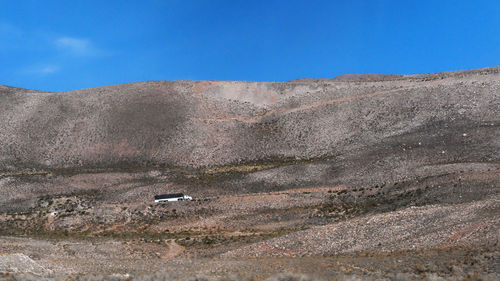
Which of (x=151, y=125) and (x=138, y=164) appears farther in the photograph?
(x=151, y=125)

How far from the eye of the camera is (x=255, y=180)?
63.8 metres

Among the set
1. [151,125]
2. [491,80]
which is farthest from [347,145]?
[151,125]

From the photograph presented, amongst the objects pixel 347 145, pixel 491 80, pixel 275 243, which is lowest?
pixel 275 243

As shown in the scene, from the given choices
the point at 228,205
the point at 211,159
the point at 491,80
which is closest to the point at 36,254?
the point at 228,205

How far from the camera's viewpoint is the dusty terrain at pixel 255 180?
2642 centimetres

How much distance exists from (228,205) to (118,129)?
121 ft

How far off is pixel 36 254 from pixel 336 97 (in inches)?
2432

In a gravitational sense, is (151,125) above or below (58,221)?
above

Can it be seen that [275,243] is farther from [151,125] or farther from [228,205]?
[151,125]

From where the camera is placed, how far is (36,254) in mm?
32125

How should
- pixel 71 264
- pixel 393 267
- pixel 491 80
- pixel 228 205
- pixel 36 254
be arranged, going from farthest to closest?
1. pixel 491 80
2. pixel 228 205
3. pixel 36 254
4. pixel 71 264
5. pixel 393 267

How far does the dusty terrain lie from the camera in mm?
26422

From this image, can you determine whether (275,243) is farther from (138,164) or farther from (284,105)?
(284,105)

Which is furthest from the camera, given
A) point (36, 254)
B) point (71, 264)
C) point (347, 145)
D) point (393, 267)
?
point (347, 145)
